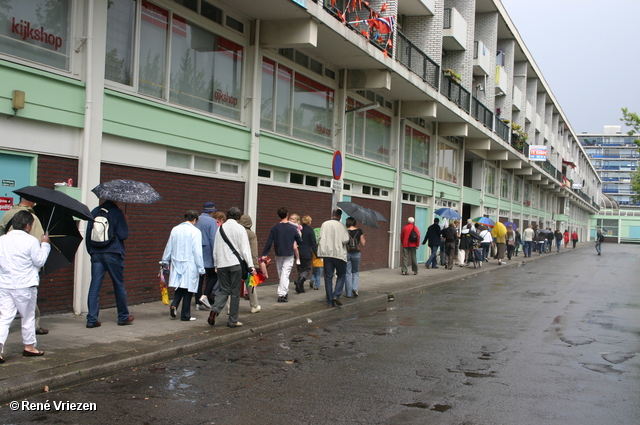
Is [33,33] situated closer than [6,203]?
No

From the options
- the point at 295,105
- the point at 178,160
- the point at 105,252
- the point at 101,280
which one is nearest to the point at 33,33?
the point at 105,252

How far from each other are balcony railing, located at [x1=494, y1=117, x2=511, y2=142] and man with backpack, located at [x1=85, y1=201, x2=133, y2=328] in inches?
1029

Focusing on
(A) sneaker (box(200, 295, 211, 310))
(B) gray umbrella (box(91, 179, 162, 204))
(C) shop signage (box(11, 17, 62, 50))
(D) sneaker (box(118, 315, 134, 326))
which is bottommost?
(D) sneaker (box(118, 315, 134, 326))

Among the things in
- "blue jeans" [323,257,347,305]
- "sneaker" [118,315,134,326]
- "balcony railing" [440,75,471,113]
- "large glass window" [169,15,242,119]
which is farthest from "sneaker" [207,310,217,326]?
"balcony railing" [440,75,471,113]

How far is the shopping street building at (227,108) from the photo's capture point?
915 centimetres

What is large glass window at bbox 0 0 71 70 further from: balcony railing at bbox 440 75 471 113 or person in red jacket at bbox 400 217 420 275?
balcony railing at bbox 440 75 471 113

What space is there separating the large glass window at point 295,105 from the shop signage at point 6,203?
6804 millimetres

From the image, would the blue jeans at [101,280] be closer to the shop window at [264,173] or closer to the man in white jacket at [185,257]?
the man in white jacket at [185,257]

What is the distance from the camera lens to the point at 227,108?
13273 mm

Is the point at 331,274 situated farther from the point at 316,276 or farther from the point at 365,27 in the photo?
the point at 365,27

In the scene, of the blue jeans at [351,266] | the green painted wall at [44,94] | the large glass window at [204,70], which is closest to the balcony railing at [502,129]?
the blue jeans at [351,266]

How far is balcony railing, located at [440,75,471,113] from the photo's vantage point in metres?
23.6

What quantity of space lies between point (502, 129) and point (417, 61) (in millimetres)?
14178

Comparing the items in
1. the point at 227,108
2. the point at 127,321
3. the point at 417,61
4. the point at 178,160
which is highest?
the point at 417,61
